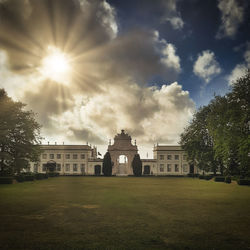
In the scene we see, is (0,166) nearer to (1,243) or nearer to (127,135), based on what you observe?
(1,243)

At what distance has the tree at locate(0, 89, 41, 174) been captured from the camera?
33.3 m

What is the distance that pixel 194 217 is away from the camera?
1009 cm

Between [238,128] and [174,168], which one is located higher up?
[238,128]

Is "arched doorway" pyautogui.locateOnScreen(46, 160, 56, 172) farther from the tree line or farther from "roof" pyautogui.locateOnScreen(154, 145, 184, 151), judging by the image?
the tree line

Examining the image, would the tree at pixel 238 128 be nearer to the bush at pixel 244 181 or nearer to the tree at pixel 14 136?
the bush at pixel 244 181

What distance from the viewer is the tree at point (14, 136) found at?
33344 mm

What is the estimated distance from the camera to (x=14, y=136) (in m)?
35.1

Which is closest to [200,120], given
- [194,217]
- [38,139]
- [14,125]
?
[38,139]

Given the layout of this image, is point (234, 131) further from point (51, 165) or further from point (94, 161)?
point (51, 165)

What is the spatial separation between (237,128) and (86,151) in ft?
167

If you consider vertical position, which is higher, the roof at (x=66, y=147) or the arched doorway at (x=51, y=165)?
the roof at (x=66, y=147)

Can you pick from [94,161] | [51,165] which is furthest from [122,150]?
[51,165]

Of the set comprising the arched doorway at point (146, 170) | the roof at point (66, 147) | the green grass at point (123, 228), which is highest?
the roof at point (66, 147)

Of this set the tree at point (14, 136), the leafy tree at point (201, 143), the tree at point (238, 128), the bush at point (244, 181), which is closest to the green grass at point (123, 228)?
the tree at point (238, 128)
